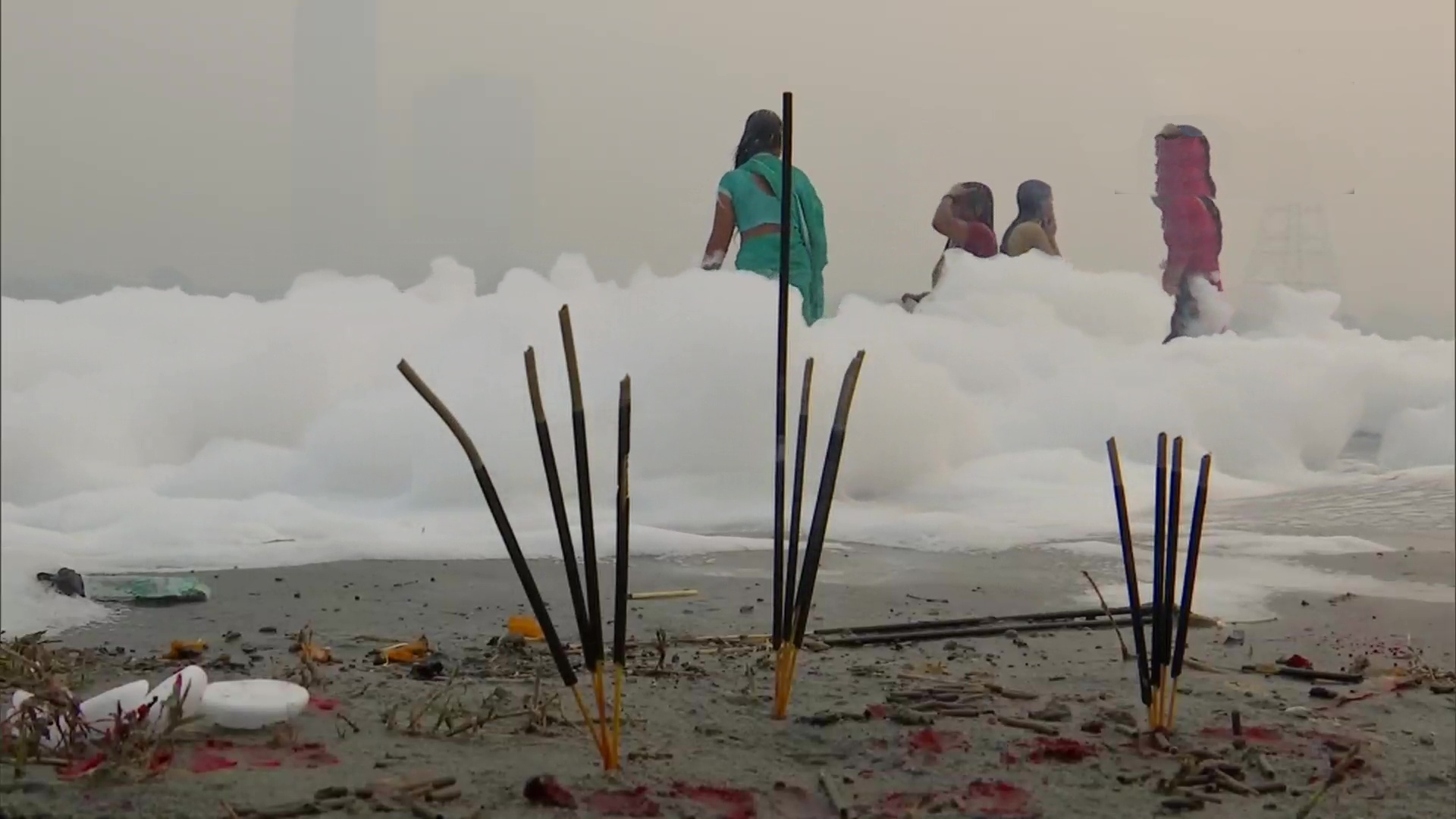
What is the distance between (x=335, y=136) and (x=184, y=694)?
123 centimetres

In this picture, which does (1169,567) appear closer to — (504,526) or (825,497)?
(825,497)

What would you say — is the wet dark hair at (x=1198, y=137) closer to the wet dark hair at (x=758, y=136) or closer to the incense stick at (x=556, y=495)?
A: the wet dark hair at (x=758, y=136)

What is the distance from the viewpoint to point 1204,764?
5.46ft

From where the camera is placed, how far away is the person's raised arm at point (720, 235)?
2.72m

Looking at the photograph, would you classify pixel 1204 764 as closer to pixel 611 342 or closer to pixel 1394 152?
pixel 611 342

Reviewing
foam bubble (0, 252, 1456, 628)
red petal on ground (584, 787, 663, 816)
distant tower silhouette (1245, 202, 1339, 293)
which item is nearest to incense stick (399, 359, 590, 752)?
red petal on ground (584, 787, 663, 816)

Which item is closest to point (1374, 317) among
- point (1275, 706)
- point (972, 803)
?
point (1275, 706)

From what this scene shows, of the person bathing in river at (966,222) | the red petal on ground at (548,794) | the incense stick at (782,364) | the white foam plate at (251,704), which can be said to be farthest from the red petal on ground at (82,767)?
the person bathing in river at (966,222)

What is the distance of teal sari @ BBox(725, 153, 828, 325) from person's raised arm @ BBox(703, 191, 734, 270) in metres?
0.03

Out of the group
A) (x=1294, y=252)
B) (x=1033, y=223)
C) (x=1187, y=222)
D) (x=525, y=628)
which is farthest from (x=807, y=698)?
(x=1294, y=252)

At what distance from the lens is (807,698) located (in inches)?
76.3

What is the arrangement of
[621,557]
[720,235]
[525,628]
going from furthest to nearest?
[720,235], [525,628], [621,557]

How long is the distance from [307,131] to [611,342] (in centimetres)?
65

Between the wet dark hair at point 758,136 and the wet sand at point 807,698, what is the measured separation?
73cm
